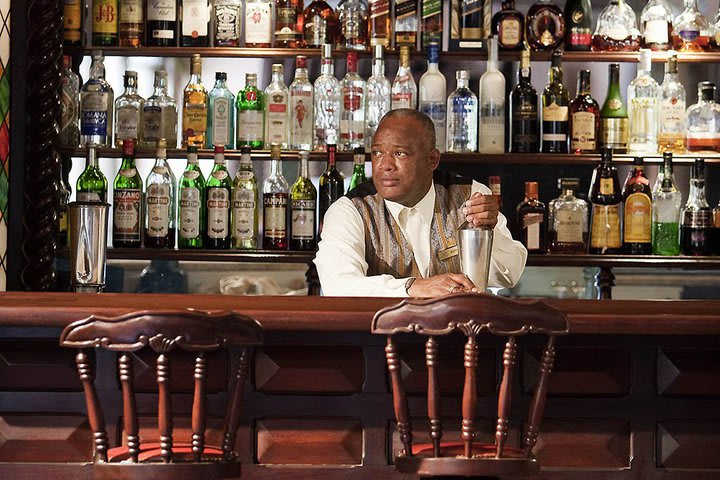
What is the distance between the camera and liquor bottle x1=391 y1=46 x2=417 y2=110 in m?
3.88

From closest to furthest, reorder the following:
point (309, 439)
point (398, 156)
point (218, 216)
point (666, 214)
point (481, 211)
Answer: point (309, 439), point (481, 211), point (398, 156), point (218, 216), point (666, 214)

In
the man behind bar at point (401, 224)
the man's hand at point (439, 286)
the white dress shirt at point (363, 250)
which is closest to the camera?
the man's hand at point (439, 286)

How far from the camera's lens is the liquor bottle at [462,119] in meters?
3.88

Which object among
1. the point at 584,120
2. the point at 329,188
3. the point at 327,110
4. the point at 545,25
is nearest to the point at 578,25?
the point at 545,25

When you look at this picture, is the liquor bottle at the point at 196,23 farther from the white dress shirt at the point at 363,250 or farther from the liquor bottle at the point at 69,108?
the white dress shirt at the point at 363,250

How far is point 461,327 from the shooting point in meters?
2.06

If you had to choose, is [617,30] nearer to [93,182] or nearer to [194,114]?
[194,114]

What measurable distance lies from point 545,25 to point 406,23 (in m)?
0.48

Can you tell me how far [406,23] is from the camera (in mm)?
3924

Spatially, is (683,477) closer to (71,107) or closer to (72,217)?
(72,217)

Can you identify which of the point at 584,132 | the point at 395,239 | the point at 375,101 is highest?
the point at 375,101

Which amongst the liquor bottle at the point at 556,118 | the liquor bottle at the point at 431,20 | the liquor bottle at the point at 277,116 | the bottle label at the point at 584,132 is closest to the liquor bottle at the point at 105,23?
the liquor bottle at the point at 277,116

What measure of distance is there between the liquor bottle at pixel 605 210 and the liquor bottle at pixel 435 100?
1.80 ft

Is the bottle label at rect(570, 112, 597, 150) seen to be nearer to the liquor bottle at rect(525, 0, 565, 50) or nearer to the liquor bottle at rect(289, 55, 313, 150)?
the liquor bottle at rect(525, 0, 565, 50)
